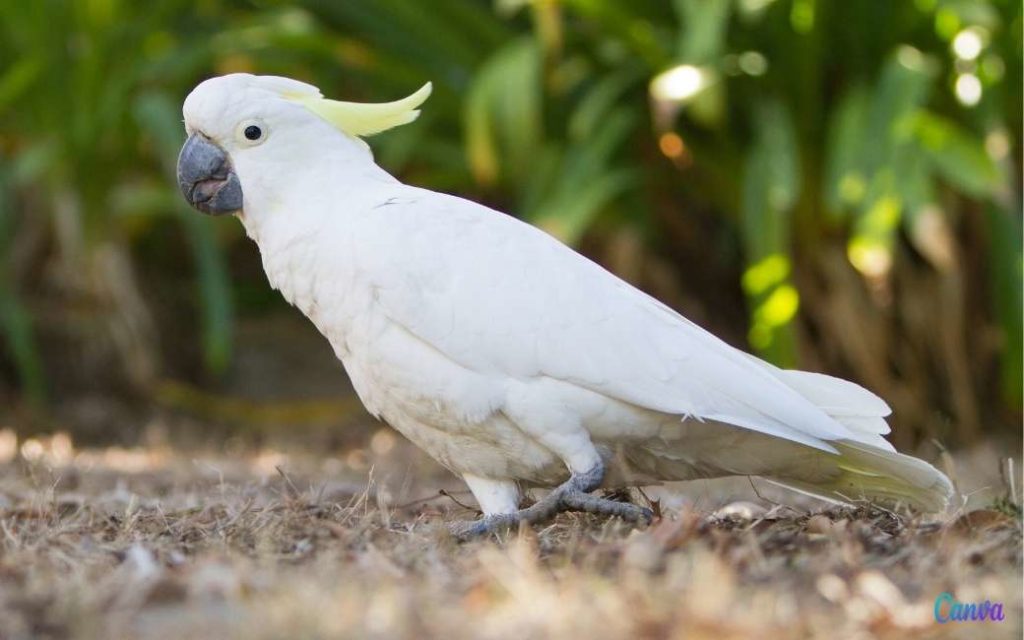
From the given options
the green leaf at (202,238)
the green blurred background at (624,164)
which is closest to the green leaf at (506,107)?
the green blurred background at (624,164)

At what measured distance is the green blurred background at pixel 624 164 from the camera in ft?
15.5

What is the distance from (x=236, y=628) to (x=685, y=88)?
324 centimetres

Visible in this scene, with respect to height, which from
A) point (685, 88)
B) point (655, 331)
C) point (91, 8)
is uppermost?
point (91, 8)

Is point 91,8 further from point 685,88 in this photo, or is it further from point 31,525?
point 31,525

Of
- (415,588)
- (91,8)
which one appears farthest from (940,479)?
(91,8)

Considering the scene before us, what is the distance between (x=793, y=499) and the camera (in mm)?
3855

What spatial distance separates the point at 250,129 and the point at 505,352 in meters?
0.76

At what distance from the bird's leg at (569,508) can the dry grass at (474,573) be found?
43mm

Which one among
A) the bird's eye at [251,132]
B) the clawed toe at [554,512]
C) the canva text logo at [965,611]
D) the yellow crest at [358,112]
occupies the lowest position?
the clawed toe at [554,512]

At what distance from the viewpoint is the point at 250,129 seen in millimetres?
2812

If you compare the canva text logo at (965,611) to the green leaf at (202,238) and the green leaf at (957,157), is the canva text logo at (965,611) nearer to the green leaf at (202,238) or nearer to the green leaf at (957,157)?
the green leaf at (957,157)

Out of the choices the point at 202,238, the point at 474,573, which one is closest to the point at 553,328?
the point at 474,573

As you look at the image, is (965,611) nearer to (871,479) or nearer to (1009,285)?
(871,479)

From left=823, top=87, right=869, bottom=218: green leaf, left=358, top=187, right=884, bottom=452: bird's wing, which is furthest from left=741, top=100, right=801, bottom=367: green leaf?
left=358, top=187, right=884, bottom=452: bird's wing
